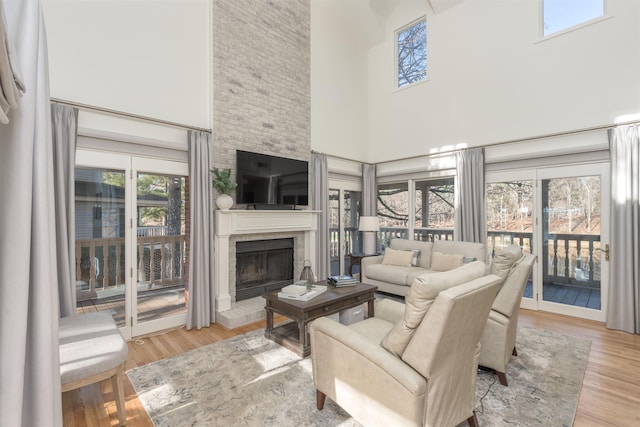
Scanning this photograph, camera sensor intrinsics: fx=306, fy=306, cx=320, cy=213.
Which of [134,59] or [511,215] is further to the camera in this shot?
[511,215]

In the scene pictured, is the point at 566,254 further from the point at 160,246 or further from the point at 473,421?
the point at 160,246

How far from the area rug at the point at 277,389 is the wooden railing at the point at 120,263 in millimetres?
1111

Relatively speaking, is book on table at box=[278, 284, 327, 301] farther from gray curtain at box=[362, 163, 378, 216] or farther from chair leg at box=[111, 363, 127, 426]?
gray curtain at box=[362, 163, 378, 216]

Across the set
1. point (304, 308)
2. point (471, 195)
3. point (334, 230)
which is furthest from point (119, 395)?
point (471, 195)

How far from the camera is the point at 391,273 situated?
4.70 metres

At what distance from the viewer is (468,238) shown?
493 centimetres

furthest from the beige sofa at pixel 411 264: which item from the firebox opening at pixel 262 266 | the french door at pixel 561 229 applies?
the firebox opening at pixel 262 266

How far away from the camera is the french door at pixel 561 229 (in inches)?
157

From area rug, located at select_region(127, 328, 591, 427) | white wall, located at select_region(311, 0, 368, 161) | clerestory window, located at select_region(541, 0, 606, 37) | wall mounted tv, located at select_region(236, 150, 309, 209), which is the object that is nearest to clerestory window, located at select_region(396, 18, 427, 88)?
white wall, located at select_region(311, 0, 368, 161)

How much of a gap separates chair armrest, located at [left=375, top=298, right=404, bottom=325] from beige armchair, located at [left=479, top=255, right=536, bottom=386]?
674mm

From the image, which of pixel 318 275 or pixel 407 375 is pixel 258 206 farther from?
pixel 407 375

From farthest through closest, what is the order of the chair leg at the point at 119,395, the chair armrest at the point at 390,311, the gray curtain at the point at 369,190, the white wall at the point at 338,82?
1. the gray curtain at the point at 369,190
2. the white wall at the point at 338,82
3. the chair armrest at the point at 390,311
4. the chair leg at the point at 119,395

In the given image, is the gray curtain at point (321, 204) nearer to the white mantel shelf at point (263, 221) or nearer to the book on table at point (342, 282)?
the white mantel shelf at point (263, 221)

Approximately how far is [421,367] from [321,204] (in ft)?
13.1
